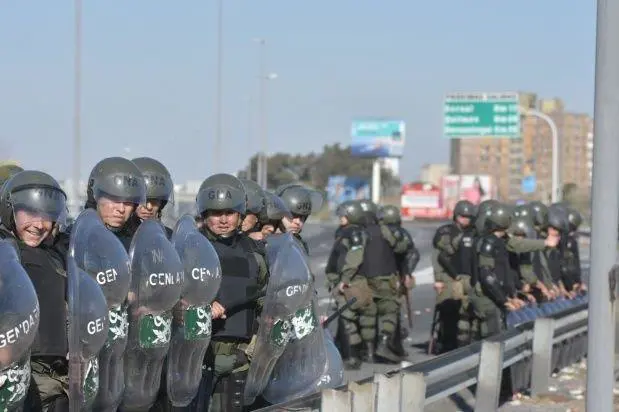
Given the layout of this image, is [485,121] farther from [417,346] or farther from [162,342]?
[162,342]

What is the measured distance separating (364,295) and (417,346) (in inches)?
101

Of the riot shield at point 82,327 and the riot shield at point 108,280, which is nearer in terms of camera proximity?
the riot shield at point 82,327

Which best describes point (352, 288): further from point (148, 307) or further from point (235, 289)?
point (148, 307)

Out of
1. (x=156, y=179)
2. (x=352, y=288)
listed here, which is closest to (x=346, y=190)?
(x=352, y=288)

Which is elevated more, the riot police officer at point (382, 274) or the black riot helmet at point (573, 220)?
the black riot helmet at point (573, 220)

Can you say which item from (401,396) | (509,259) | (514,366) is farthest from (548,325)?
(401,396)

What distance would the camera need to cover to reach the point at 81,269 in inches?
228

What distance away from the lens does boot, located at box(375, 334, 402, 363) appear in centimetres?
1527

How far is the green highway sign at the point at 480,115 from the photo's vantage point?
170ft

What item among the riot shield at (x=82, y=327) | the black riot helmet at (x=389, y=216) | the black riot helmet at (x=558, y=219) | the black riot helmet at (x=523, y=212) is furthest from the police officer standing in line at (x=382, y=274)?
the riot shield at (x=82, y=327)

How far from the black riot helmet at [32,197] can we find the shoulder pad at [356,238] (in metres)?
8.84

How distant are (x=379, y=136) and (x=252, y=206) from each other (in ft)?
340

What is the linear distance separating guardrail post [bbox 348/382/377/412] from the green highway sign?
45111 millimetres

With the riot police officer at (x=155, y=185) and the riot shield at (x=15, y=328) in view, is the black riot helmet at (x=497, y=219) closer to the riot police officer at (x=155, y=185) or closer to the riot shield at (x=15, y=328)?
the riot police officer at (x=155, y=185)
